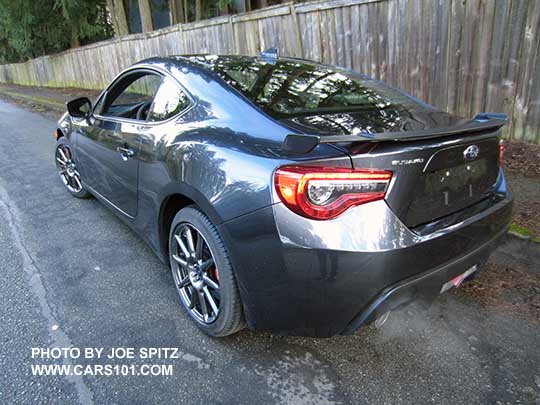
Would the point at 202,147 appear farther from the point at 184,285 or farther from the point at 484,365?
the point at 484,365

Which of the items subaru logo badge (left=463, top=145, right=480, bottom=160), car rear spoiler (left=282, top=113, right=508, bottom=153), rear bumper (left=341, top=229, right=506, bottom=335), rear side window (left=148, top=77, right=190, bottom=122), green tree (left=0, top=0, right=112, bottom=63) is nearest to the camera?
car rear spoiler (left=282, top=113, right=508, bottom=153)

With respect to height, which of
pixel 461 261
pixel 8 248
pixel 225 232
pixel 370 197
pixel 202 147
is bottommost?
pixel 8 248

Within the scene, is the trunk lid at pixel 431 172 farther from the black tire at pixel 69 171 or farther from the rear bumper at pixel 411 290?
the black tire at pixel 69 171

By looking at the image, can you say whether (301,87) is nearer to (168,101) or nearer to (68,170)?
(168,101)

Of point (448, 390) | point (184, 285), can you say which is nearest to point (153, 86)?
point (184, 285)

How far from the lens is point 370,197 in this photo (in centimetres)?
170

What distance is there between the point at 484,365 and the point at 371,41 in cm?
496

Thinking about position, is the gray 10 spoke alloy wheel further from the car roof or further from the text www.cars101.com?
the car roof

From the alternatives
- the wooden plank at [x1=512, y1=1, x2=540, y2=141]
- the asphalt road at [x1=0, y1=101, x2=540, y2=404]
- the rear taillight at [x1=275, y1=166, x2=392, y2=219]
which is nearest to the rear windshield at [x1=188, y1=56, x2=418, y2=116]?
the rear taillight at [x1=275, y1=166, x2=392, y2=219]

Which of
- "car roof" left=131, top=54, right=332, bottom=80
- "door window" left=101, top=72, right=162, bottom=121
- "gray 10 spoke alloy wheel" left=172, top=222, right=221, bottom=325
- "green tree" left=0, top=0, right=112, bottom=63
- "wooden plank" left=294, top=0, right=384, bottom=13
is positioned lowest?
"gray 10 spoke alloy wheel" left=172, top=222, right=221, bottom=325

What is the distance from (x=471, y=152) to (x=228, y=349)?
1704mm

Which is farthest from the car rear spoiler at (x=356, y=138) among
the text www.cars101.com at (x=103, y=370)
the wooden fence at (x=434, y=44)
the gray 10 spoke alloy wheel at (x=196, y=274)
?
the wooden fence at (x=434, y=44)

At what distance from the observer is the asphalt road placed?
1.97 metres

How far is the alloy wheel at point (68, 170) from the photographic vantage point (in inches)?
176
